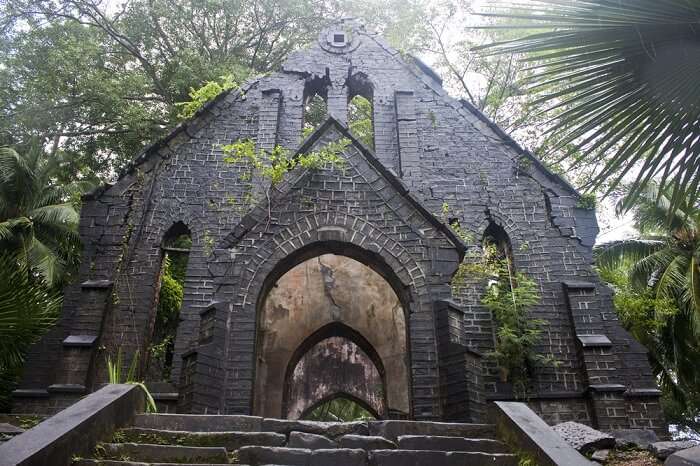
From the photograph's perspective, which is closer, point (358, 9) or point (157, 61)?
point (157, 61)

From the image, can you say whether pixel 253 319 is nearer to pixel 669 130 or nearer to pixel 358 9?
pixel 669 130

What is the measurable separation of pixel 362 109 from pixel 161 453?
16439 mm

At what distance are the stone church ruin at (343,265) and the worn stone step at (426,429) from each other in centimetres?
204

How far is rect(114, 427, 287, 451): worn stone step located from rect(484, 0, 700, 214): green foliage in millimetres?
3593

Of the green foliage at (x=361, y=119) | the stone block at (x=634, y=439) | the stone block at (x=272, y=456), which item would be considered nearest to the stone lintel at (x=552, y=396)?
the stone block at (x=634, y=439)

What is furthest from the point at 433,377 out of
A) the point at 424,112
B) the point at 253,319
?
the point at 424,112

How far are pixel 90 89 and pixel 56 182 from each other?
14.4 ft

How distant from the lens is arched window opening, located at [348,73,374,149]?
15.2 m

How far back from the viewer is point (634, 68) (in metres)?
4.54

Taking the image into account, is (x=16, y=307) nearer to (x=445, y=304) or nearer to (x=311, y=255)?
(x=311, y=255)

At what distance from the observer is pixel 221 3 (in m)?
21.3

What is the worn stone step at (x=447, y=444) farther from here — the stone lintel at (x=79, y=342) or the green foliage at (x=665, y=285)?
the green foliage at (x=665, y=285)

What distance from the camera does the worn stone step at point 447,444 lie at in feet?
18.8

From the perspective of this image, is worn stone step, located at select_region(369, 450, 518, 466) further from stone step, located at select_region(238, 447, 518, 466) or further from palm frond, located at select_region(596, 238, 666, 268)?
palm frond, located at select_region(596, 238, 666, 268)
